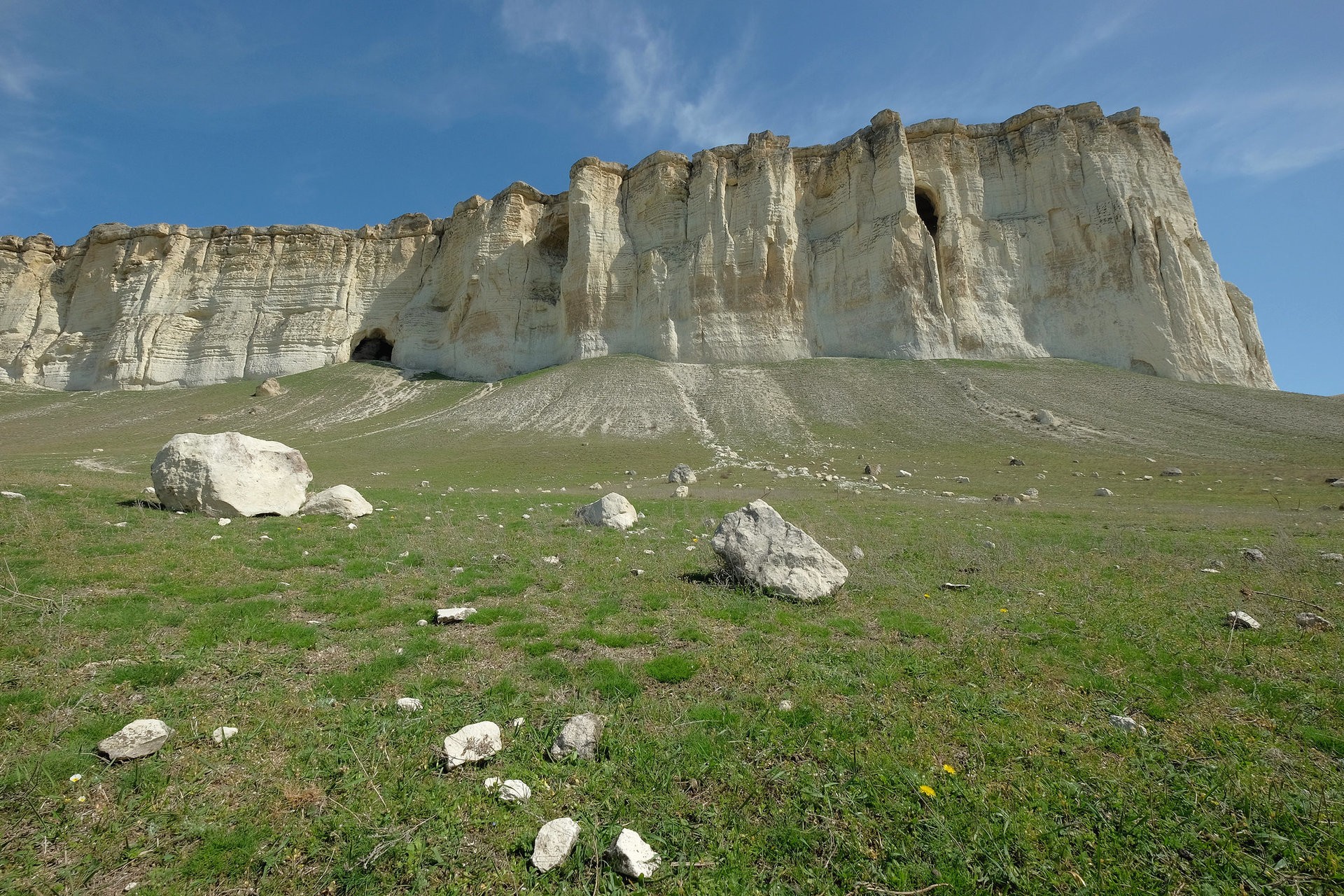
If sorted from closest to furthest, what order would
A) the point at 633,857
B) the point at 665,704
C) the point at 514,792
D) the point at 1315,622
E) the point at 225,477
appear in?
1. the point at 633,857
2. the point at 514,792
3. the point at 665,704
4. the point at 1315,622
5. the point at 225,477

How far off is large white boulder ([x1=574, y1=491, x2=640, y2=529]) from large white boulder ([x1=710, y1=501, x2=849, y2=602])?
4353 millimetres

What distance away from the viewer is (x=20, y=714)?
399cm

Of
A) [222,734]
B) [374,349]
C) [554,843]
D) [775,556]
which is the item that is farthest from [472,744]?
[374,349]

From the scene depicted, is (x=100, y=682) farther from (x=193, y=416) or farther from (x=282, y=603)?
(x=193, y=416)

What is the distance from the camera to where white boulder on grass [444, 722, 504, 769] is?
3785 mm

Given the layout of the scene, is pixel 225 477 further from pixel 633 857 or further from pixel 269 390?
pixel 269 390

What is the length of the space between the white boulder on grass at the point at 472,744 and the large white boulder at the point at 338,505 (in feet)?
32.6

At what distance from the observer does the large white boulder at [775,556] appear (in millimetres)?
7688

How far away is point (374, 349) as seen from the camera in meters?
66.1

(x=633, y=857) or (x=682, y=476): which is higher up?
(x=633, y=857)

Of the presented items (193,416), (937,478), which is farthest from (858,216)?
(193,416)

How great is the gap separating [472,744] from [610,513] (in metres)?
8.74

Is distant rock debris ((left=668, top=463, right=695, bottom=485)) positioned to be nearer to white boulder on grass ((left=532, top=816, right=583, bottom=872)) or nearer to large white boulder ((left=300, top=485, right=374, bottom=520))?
large white boulder ((left=300, top=485, right=374, bottom=520))

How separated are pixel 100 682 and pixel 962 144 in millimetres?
68229
